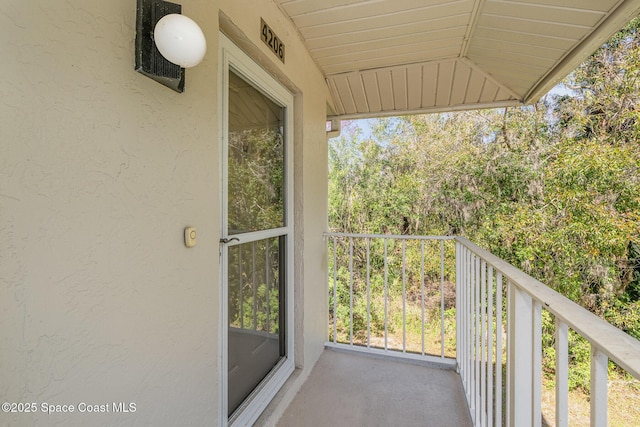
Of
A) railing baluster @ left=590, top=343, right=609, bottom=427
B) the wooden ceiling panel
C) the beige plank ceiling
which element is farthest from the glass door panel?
the wooden ceiling panel

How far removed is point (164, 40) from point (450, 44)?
2.23 metres

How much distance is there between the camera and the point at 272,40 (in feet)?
6.11

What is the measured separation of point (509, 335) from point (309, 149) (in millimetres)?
1942

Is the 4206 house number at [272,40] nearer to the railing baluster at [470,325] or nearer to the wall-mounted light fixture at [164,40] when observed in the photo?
the wall-mounted light fixture at [164,40]

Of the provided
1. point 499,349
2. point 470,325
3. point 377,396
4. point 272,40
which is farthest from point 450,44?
point 377,396

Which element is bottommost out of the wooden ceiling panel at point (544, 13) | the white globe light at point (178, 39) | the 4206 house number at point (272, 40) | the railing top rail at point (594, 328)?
the railing top rail at point (594, 328)

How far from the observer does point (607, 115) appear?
196 inches

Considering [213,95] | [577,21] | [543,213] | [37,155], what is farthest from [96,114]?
[543,213]

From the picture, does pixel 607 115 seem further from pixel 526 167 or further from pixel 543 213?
pixel 543 213

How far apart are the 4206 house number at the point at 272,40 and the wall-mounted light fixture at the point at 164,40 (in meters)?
0.88

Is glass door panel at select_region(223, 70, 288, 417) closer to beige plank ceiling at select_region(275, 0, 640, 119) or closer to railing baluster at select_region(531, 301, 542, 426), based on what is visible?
beige plank ceiling at select_region(275, 0, 640, 119)

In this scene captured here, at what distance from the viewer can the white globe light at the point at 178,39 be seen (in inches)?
34.4

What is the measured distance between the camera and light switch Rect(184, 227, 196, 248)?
46.0 inches

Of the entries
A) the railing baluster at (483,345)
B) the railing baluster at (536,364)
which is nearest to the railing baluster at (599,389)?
the railing baluster at (536,364)
